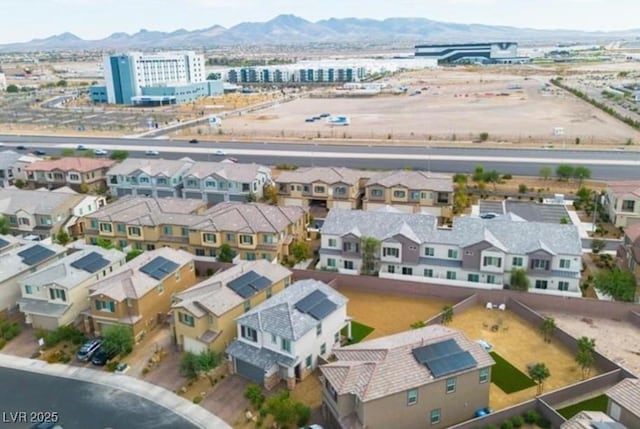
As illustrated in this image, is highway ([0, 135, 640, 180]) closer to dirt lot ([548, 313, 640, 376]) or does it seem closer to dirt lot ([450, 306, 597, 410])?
dirt lot ([548, 313, 640, 376])

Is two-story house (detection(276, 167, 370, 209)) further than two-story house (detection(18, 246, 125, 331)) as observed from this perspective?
Yes

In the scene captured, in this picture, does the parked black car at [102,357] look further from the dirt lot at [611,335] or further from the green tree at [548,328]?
the dirt lot at [611,335]

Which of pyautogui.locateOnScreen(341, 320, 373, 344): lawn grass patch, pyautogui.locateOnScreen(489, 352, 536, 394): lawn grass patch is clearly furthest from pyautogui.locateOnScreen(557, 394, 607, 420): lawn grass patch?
pyautogui.locateOnScreen(341, 320, 373, 344): lawn grass patch

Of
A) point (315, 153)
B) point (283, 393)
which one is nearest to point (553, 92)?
point (315, 153)

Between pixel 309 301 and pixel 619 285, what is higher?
pixel 309 301

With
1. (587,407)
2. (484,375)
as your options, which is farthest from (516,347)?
(484,375)

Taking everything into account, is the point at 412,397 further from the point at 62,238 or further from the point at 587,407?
the point at 62,238

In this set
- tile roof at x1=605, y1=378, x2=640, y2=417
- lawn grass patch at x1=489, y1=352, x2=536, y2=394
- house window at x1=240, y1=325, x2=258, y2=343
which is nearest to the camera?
tile roof at x1=605, y1=378, x2=640, y2=417
